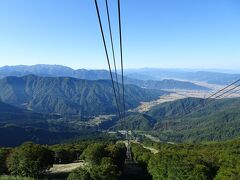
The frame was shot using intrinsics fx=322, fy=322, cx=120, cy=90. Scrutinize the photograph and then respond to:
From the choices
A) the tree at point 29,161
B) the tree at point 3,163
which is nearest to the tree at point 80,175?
the tree at point 29,161

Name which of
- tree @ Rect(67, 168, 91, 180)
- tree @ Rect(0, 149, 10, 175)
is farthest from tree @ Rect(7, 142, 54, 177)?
tree @ Rect(67, 168, 91, 180)

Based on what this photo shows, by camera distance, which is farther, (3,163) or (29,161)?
(3,163)

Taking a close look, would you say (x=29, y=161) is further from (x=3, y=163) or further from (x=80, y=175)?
(x=80, y=175)

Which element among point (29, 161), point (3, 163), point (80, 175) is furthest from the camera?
point (3, 163)

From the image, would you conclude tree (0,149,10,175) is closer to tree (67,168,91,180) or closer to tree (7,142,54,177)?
tree (7,142,54,177)

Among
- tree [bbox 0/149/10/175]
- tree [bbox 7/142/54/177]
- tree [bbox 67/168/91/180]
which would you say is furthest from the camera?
tree [bbox 0/149/10/175]

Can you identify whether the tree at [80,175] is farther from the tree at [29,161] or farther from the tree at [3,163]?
the tree at [3,163]

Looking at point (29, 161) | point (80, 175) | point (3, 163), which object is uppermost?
point (80, 175)

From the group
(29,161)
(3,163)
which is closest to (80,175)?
(29,161)

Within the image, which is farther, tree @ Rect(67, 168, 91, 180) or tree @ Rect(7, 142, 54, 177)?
tree @ Rect(7, 142, 54, 177)
